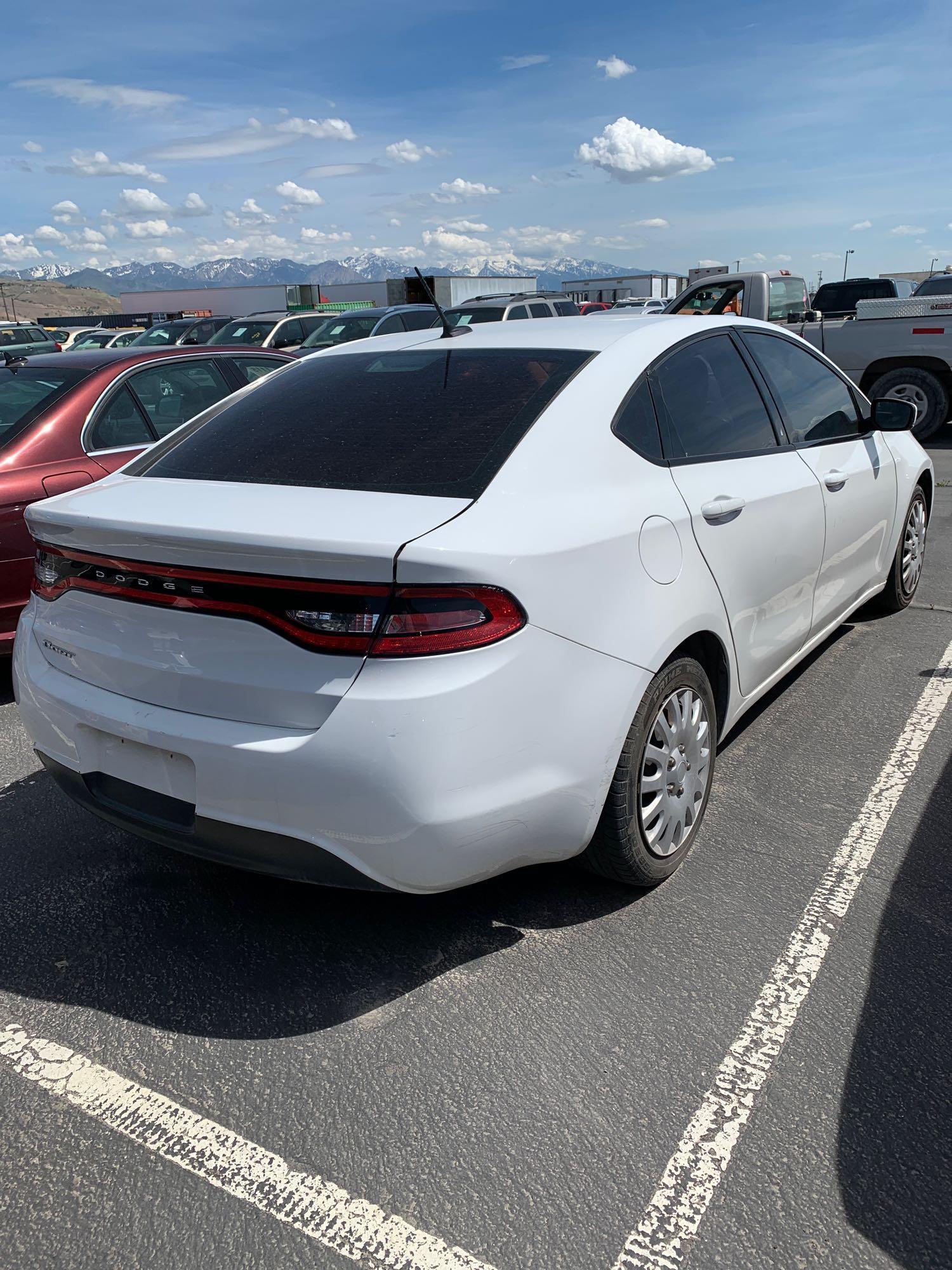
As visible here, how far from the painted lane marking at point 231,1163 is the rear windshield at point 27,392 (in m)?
3.22

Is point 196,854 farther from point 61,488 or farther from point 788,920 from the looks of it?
point 61,488

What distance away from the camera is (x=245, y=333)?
17.5 m

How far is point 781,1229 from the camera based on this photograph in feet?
5.86

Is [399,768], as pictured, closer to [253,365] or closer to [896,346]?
[253,365]

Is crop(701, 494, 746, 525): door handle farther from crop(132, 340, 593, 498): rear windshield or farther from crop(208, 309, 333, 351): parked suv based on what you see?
crop(208, 309, 333, 351): parked suv

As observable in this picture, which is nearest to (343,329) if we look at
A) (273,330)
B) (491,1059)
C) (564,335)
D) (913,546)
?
(273,330)

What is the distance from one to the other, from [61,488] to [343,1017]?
3.19 metres

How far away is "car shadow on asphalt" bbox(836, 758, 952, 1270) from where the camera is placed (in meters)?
1.79

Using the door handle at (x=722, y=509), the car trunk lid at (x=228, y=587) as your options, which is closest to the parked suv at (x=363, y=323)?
the door handle at (x=722, y=509)

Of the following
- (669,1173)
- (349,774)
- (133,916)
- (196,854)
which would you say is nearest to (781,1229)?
(669,1173)

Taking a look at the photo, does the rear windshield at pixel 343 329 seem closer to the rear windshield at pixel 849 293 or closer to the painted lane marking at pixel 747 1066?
the rear windshield at pixel 849 293

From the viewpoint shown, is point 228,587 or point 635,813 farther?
point 635,813

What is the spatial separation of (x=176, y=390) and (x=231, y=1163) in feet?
14.6

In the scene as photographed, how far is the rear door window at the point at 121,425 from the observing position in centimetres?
486
